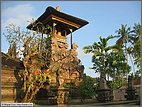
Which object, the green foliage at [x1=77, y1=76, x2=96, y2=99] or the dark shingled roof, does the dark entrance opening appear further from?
the dark shingled roof

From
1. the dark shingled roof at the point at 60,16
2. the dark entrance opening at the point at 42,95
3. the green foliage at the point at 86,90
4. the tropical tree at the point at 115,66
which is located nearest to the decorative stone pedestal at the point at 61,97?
the dark entrance opening at the point at 42,95

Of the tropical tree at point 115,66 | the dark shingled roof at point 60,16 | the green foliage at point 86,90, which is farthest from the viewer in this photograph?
the tropical tree at point 115,66

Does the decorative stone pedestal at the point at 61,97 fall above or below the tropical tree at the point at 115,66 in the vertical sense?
below

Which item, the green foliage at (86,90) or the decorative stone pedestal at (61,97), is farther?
the green foliage at (86,90)

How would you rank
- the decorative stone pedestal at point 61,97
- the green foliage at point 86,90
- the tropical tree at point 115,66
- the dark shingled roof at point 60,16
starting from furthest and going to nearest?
the tropical tree at point 115,66
the dark shingled roof at point 60,16
the green foliage at point 86,90
the decorative stone pedestal at point 61,97

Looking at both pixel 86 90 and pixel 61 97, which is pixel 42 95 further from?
pixel 86 90

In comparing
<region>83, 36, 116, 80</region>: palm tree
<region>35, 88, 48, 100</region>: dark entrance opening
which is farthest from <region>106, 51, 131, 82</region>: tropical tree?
<region>35, 88, 48, 100</region>: dark entrance opening

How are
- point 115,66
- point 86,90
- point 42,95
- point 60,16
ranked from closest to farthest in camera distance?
point 42,95 < point 86,90 < point 60,16 < point 115,66

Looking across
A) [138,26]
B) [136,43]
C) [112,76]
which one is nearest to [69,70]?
[112,76]

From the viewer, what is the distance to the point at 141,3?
7.72 metres

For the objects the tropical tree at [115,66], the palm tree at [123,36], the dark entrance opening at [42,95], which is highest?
the palm tree at [123,36]

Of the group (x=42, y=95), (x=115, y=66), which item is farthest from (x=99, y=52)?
(x=42, y=95)

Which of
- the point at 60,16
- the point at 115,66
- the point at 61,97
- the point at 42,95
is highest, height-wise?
the point at 60,16

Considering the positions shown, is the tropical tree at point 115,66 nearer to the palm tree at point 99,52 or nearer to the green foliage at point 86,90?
the palm tree at point 99,52
